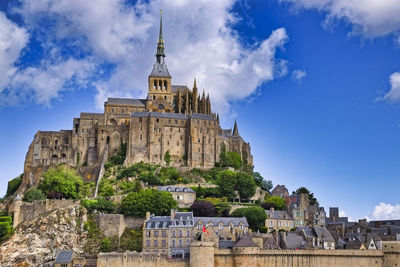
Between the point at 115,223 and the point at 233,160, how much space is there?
28.7 meters

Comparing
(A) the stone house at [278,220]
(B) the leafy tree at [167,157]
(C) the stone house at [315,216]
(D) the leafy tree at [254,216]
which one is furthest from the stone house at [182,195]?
(C) the stone house at [315,216]

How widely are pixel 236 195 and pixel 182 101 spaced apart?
24088 millimetres

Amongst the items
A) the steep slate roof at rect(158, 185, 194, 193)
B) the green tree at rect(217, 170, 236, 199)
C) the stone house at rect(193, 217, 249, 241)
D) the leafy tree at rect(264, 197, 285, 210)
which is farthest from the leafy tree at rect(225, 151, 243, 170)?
the stone house at rect(193, 217, 249, 241)

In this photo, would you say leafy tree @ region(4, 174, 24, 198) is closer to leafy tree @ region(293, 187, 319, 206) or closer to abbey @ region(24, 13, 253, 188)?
abbey @ region(24, 13, 253, 188)

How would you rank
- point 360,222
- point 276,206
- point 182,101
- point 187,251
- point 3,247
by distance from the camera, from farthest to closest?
point 182,101 < point 360,222 < point 276,206 < point 3,247 < point 187,251

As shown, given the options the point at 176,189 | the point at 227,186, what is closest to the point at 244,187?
the point at 227,186

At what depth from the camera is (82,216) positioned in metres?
61.2

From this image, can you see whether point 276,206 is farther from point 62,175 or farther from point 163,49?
point 163,49

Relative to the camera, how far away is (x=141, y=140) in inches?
3255

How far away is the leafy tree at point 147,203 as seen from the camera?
6062 centimetres

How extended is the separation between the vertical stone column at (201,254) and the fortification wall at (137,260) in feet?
5.13

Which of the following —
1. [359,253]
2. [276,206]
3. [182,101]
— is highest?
[182,101]

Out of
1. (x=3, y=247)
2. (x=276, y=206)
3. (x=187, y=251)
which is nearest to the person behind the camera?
(x=187, y=251)

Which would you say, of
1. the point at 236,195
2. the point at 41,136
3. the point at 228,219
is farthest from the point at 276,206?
the point at 41,136
